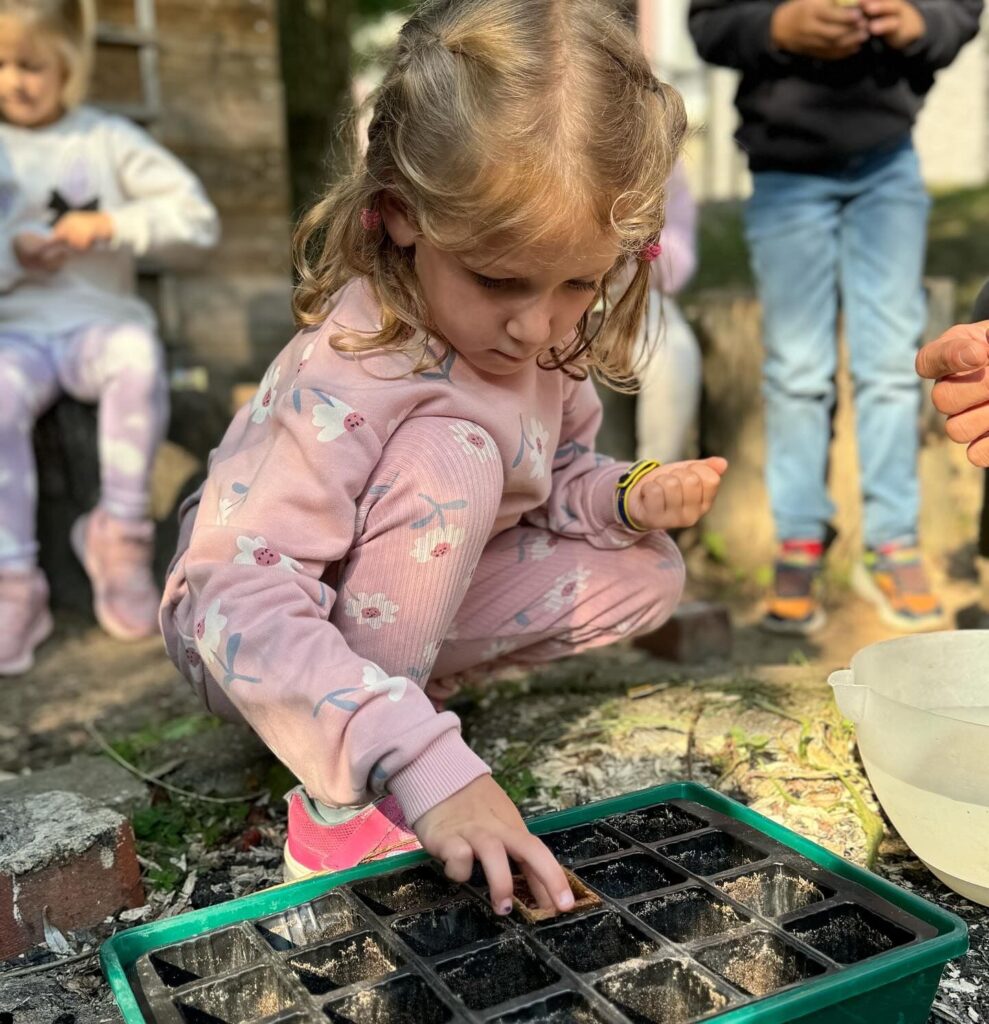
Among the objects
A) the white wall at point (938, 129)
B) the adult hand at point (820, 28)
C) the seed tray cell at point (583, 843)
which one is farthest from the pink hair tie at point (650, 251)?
the white wall at point (938, 129)

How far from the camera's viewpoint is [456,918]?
1.23 metres

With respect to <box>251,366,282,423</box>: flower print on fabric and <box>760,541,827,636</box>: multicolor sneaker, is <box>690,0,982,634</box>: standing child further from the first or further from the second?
<box>251,366,282,423</box>: flower print on fabric

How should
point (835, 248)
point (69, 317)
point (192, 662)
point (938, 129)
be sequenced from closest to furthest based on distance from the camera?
point (192, 662)
point (835, 248)
point (69, 317)
point (938, 129)

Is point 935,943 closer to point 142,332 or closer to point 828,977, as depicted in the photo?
point 828,977

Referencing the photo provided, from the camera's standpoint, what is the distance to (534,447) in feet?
5.47

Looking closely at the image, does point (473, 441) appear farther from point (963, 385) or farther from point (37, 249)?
point (37, 249)

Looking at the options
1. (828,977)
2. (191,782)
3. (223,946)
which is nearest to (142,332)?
(191,782)

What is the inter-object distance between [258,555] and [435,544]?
237 millimetres

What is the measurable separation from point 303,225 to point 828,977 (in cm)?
110

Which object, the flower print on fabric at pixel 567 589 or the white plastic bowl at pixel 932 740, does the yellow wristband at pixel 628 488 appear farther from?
the white plastic bowl at pixel 932 740

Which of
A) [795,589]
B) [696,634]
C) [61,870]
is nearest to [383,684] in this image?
[61,870]

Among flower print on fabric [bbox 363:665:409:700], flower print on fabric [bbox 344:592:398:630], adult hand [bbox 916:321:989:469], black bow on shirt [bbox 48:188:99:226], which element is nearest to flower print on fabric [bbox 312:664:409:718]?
flower print on fabric [bbox 363:665:409:700]

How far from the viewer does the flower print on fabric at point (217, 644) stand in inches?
50.1

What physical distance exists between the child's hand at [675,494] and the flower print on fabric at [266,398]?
520mm
